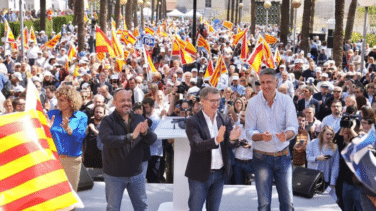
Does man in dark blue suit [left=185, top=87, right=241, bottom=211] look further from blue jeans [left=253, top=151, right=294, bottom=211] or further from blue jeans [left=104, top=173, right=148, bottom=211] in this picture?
blue jeans [left=104, top=173, right=148, bottom=211]

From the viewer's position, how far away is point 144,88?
44.8 ft

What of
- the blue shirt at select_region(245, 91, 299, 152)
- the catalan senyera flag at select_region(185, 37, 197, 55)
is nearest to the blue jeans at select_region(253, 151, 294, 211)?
the blue shirt at select_region(245, 91, 299, 152)

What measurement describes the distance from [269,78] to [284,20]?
2449 cm

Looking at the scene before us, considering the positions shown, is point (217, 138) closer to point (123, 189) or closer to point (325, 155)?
point (123, 189)

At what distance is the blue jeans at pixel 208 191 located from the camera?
561 cm

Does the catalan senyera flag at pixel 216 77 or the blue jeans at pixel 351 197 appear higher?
the catalan senyera flag at pixel 216 77

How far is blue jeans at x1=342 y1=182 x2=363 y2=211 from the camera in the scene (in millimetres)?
7098

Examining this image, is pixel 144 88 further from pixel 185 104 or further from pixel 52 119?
pixel 52 119

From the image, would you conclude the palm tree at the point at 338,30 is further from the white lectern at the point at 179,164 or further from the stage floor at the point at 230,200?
the white lectern at the point at 179,164

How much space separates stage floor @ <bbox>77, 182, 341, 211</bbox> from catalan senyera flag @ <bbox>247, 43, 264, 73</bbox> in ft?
20.7

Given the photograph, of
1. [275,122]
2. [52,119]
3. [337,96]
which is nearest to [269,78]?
[275,122]

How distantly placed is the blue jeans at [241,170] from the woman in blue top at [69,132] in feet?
9.71

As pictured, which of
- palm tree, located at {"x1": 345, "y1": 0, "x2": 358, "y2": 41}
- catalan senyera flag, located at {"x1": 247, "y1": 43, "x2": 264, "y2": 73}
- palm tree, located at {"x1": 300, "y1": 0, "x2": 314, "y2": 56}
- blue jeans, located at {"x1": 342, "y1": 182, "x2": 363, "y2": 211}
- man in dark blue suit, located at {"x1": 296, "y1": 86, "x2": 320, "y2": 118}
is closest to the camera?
blue jeans, located at {"x1": 342, "y1": 182, "x2": 363, "y2": 211}

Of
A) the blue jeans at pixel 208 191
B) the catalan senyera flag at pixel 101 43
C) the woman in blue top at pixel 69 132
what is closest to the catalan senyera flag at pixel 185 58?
the catalan senyera flag at pixel 101 43
